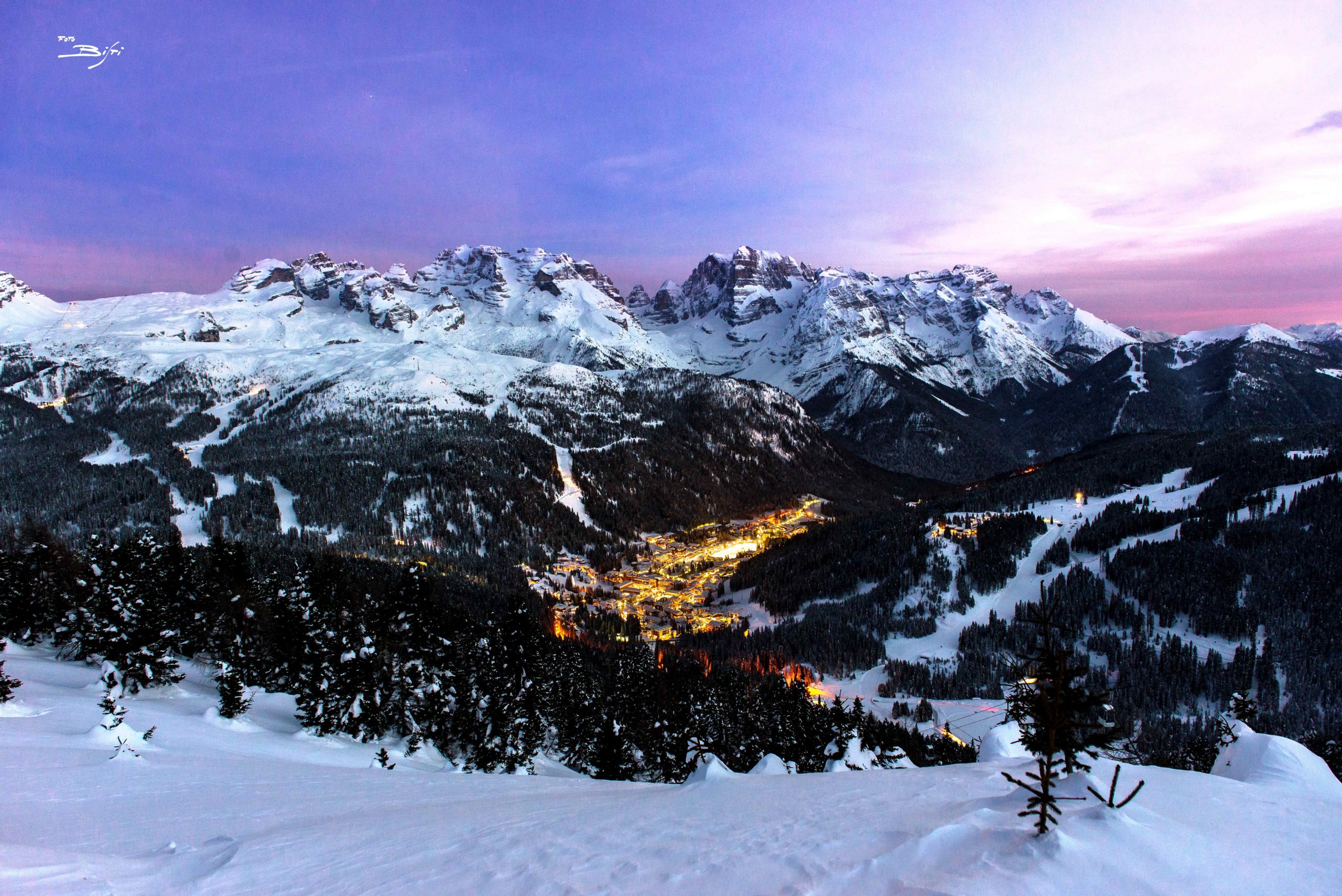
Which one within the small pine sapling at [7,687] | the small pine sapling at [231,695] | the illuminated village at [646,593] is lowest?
the illuminated village at [646,593]

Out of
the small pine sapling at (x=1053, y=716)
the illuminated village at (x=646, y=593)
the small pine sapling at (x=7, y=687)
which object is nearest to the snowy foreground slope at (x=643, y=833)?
the small pine sapling at (x=1053, y=716)

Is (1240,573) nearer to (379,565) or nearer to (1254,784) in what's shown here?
(1254,784)

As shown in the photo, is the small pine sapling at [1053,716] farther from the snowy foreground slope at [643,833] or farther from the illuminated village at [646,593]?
the illuminated village at [646,593]

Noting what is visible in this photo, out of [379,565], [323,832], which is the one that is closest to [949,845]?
[323,832]

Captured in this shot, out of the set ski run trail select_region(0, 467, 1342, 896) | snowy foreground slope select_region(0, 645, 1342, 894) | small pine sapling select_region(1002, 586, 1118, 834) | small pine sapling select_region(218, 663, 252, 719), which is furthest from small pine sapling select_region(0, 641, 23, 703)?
small pine sapling select_region(1002, 586, 1118, 834)

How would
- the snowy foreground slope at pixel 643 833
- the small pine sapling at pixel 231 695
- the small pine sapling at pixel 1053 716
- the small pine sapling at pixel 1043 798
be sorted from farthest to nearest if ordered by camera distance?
the small pine sapling at pixel 231 695 → the snowy foreground slope at pixel 643 833 → the small pine sapling at pixel 1053 716 → the small pine sapling at pixel 1043 798

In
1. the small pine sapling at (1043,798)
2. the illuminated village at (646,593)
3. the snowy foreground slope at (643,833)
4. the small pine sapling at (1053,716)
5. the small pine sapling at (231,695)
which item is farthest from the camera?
the illuminated village at (646,593)

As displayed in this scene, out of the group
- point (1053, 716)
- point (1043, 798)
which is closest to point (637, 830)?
point (1043, 798)
